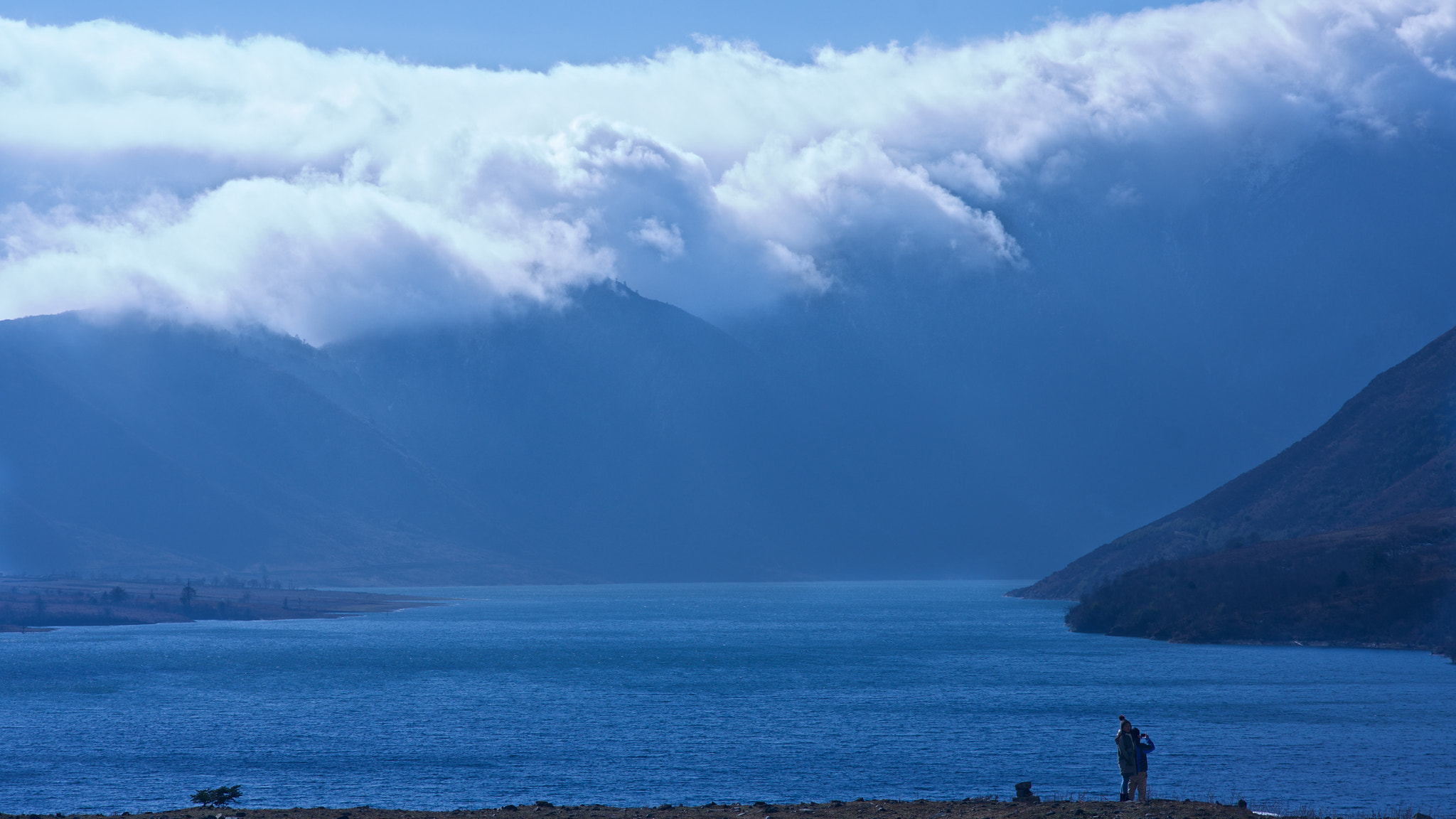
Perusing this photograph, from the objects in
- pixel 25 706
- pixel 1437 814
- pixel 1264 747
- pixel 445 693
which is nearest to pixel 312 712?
pixel 445 693

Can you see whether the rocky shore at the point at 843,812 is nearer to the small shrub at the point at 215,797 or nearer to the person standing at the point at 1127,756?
the person standing at the point at 1127,756

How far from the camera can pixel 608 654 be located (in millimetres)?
159750

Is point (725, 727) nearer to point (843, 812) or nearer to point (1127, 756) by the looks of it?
point (843, 812)

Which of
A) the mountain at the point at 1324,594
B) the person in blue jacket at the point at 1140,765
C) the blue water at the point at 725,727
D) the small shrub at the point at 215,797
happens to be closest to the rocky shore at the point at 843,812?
the person in blue jacket at the point at 1140,765

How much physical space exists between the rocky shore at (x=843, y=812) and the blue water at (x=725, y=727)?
9.91 metres

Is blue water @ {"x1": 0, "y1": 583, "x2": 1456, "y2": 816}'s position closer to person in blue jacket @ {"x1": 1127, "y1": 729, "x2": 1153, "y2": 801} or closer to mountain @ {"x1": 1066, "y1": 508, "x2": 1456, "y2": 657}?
mountain @ {"x1": 1066, "y1": 508, "x2": 1456, "y2": 657}

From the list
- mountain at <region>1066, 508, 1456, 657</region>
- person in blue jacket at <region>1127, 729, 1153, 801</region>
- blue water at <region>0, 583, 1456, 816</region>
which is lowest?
blue water at <region>0, 583, 1456, 816</region>

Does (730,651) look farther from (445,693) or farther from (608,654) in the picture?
(445,693)

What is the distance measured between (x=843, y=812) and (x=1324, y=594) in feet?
413

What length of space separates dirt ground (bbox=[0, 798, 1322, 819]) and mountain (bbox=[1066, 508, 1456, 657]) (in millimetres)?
99898

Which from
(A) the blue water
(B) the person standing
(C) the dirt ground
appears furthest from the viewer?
(A) the blue water

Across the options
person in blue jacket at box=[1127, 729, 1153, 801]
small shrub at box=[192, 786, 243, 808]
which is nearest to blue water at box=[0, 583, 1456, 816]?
small shrub at box=[192, 786, 243, 808]

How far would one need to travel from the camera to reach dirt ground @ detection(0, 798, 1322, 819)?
48000mm

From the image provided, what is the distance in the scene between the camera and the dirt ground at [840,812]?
48.0 metres
